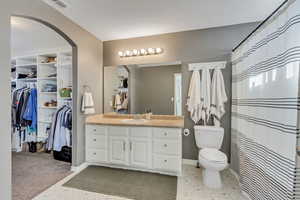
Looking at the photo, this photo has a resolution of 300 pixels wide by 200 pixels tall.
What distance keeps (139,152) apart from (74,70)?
1831 mm

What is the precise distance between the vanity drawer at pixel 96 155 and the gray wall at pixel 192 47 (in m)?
1.53

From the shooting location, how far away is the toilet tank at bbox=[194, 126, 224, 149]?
2408 mm

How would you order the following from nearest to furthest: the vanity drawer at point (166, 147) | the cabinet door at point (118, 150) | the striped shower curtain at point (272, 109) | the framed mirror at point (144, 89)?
the striped shower curtain at point (272, 109), the vanity drawer at point (166, 147), the cabinet door at point (118, 150), the framed mirror at point (144, 89)

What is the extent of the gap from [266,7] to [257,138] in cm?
192

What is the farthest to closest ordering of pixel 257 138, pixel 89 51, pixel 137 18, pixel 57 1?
pixel 89 51 → pixel 137 18 → pixel 57 1 → pixel 257 138

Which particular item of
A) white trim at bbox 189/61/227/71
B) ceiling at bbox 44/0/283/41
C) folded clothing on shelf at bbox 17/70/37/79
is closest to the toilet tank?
white trim at bbox 189/61/227/71

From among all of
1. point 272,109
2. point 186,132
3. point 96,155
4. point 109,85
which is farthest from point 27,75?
point 272,109

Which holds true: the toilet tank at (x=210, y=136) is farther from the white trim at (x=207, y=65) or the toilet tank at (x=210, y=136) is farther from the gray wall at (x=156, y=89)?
the white trim at (x=207, y=65)

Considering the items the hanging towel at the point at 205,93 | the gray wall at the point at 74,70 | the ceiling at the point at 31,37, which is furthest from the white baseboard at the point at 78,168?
the ceiling at the point at 31,37

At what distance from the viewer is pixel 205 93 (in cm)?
263

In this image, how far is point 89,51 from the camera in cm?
281

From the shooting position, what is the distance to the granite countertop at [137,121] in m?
2.37

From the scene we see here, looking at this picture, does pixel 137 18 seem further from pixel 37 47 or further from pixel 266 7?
pixel 37 47

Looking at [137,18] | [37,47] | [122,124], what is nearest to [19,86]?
[37,47]
